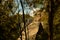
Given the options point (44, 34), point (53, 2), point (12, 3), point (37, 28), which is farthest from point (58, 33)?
point (53, 2)

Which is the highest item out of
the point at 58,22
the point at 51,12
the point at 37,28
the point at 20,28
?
the point at 51,12

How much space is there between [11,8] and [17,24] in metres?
2.19

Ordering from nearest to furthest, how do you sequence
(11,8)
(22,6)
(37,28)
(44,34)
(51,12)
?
(51,12), (22,6), (11,8), (44,34), (37,28)

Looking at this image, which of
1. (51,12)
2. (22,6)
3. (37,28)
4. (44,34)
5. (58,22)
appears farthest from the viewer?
(37,28)

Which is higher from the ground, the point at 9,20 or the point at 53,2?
the point at 53,2

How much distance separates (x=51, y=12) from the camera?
9266 millimetres

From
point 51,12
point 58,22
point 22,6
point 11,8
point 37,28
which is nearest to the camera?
point 51,12

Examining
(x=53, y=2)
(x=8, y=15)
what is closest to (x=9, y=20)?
(x=8, y=15)

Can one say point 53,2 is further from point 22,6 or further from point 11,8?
point 11,8

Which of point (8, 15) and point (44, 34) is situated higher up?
point (8, 15)

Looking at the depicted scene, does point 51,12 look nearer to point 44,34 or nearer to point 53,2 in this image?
point 53,2

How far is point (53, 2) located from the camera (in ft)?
31.1

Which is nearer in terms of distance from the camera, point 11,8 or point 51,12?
point 51,12

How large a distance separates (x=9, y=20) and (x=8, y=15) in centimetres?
65
